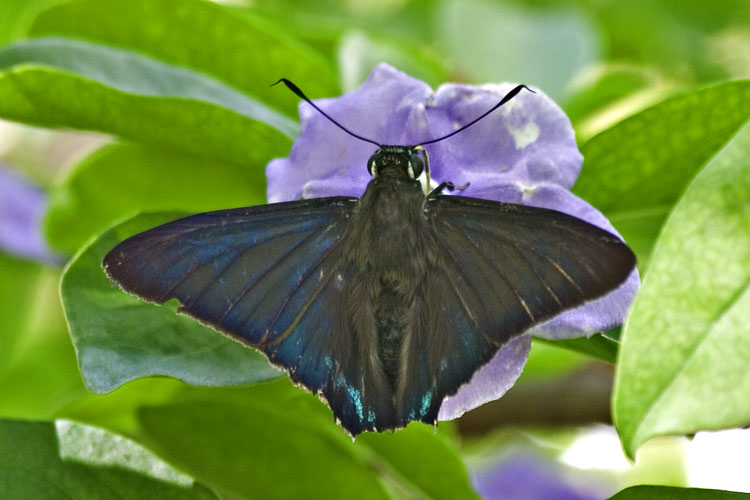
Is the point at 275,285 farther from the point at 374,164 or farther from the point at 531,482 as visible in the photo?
the point at 531,482

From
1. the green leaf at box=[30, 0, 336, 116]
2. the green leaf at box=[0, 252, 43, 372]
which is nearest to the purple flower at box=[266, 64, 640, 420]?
the green leaf at box=[30, 0, 336, 116]

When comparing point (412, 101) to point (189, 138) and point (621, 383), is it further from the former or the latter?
point (621, 383)

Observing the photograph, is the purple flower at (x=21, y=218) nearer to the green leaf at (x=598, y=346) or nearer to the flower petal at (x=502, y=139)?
the flower petal at (x=502, y=139)

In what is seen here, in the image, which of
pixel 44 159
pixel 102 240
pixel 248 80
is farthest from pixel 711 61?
pixel 44 159

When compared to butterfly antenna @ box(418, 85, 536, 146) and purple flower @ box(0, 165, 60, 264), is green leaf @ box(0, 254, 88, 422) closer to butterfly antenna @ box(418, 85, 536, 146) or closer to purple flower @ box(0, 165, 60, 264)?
purple flower @ box(0, 165, 60, 264)

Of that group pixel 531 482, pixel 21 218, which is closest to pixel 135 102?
pixel 21 218

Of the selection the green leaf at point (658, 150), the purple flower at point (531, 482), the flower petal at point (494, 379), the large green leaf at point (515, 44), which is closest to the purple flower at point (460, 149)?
the flower petal at point (494, 379)
